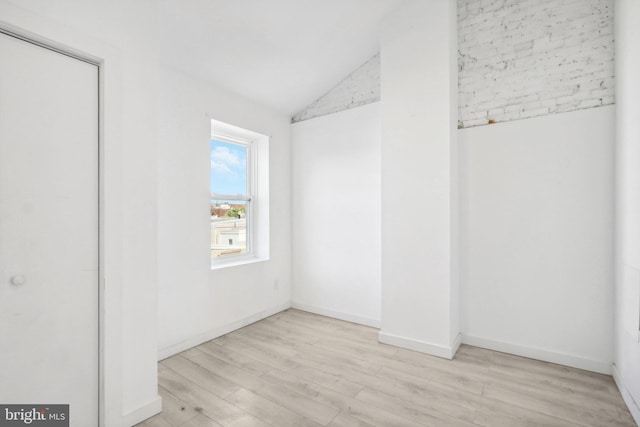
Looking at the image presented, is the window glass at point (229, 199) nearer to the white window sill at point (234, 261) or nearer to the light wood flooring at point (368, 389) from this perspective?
the white window sill at point (234, 261)

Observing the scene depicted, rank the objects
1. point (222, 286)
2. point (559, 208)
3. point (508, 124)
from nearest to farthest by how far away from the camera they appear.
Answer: point (559, 208)
point (508, 124)
point (222, 286)

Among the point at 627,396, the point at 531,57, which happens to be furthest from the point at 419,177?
the point at 627,396

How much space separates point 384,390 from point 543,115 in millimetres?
2636

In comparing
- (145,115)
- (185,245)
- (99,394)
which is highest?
(145,115)

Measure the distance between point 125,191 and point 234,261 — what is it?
6.61 ft

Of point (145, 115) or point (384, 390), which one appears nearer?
point (145, 115)

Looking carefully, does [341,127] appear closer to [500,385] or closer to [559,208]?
[559,208]

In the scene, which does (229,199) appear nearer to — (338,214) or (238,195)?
(238,195)

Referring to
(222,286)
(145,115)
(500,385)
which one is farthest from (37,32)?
(500,385)

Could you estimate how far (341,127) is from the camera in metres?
3.77

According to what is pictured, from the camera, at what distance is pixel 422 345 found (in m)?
2.83

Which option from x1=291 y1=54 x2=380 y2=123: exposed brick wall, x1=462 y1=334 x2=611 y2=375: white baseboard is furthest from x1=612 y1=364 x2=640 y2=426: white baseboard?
x1=291 y1=54 x2=380 y2=123: exposed brick wall

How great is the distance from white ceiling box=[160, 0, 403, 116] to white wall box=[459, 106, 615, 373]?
5.01 feet

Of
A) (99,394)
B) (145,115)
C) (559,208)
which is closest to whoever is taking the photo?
(99,394)
